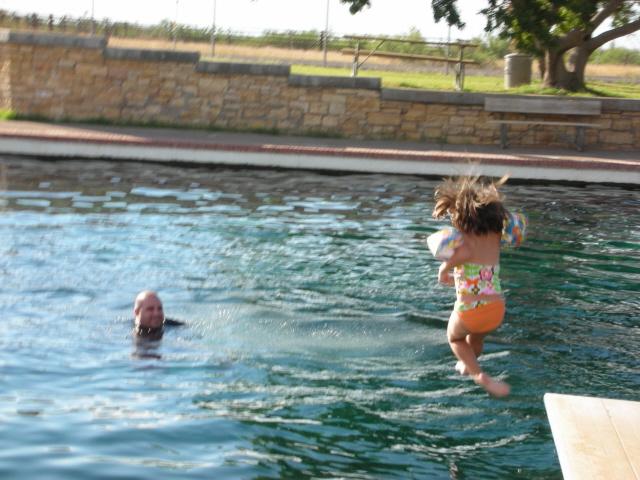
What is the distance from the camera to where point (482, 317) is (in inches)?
278

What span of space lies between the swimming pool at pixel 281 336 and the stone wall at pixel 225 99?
4994 millimetres

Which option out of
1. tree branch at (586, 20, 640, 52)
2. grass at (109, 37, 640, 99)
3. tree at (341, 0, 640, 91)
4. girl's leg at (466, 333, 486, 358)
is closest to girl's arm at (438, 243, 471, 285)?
girl's leg at (466, 333, 486, 358)

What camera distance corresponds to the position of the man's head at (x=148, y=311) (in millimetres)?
8578

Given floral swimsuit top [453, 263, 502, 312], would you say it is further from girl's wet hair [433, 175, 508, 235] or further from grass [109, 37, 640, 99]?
grass [109, 37, 640, 99]

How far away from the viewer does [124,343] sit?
8.64 meters

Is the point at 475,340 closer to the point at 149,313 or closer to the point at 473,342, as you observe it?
the point at 473,342

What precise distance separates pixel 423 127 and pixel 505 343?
12.1 m

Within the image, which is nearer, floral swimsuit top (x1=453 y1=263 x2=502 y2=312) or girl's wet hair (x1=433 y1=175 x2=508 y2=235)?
girl's wet hair (x1=433 y1=175 x2=508 y2=235)

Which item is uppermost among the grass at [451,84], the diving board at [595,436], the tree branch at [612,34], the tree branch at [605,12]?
the tree branch at [605,12]

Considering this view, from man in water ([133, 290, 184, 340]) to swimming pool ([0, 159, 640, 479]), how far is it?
19cm

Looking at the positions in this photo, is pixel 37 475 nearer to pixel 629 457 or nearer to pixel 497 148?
pixel 629 457

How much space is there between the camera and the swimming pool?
21.3 ft

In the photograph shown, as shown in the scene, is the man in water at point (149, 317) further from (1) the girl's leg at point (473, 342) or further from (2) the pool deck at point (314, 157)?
(2) the pool deck at point (314, 157)

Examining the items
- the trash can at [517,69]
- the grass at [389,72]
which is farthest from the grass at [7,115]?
the trash can at [517,69]
